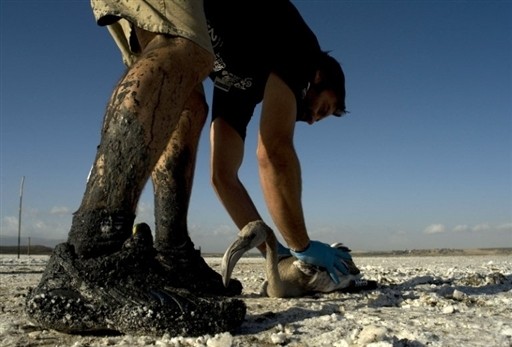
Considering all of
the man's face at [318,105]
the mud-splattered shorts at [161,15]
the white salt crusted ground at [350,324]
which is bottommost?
the white salt crusted ground at [350,324]

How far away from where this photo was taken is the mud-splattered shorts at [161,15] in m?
2.00

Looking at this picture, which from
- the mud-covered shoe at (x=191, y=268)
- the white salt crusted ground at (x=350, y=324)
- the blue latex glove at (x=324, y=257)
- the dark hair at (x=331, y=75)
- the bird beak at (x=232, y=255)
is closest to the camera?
the white salt crusted ground at (x=350, y=324)

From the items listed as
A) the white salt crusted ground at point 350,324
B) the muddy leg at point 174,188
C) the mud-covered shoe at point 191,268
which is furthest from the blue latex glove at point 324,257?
the muddy leg at point 174,188

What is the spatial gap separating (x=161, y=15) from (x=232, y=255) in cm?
121

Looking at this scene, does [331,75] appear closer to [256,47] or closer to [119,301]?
[256,47]

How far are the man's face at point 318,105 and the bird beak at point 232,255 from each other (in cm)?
157

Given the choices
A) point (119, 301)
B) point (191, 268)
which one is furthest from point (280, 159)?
point (119, 301)

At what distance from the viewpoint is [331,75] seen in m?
3.81

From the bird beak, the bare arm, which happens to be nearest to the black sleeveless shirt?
the bare arm

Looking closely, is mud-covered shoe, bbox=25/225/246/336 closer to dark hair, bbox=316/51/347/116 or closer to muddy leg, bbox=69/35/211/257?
muddy leg, bbox=69/35/211/257

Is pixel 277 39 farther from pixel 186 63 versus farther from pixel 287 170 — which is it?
pixel 186 63

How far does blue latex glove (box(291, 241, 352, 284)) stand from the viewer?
10.2ft

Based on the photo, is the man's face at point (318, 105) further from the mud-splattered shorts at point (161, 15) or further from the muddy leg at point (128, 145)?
the muddy leg at point (128, 145)

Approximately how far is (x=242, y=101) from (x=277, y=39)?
556 mm
